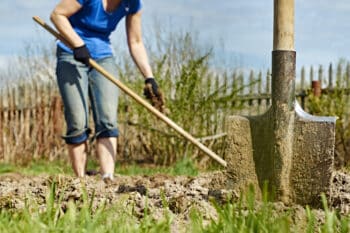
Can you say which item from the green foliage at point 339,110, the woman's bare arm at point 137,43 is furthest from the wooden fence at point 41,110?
the woman's bare arm at point 137,43

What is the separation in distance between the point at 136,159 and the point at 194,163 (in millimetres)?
1578

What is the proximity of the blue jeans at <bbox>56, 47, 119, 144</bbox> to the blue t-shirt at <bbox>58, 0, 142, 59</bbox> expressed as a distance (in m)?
0.09

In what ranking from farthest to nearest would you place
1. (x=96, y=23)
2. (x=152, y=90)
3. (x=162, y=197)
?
(x=152, y=90) → (x=96, y=23) → (x=162, y=197)

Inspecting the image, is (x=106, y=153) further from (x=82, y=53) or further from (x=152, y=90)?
(x=82, y=53)

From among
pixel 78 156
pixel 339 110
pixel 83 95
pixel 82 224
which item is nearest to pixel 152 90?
pixel 83 95

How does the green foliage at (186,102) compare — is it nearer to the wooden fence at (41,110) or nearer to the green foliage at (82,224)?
the wooden fence at (41,110)

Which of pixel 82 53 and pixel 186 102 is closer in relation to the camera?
pixel 82 53

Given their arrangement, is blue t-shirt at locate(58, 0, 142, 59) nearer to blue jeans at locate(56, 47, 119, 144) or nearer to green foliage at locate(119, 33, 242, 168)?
blue jeans at locate(56, 47, 119, 144)

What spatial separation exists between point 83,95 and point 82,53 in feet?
1.21

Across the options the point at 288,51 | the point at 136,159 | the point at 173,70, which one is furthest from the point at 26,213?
the point at 136,159

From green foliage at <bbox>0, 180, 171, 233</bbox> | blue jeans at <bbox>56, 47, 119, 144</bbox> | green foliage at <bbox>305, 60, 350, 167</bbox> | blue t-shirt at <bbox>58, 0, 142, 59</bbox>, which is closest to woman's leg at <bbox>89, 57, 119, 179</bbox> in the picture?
blue jeans at <bbox>56, 47, 119, 144</bbox>

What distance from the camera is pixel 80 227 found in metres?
1.88

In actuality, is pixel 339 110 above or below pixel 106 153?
above

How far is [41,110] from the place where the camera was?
10453 mm
